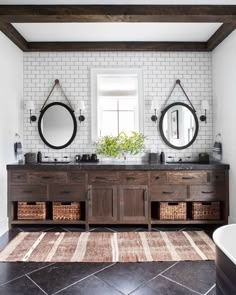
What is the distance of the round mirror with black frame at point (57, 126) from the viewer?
4.57 m

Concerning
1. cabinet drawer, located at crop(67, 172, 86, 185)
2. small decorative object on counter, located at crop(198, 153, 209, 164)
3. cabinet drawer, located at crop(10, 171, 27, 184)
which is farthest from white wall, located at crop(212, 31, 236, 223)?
cabinet drawer, located at crop(10, 171, 27, 184)

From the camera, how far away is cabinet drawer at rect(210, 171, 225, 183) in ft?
12.9

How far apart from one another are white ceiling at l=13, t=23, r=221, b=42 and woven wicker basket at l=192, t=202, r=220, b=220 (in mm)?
2617

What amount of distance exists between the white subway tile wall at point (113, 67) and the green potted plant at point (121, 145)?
20 centimetres

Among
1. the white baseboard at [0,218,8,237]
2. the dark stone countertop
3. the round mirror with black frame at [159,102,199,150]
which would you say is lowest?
the white baseboard at [0,218,8,237]

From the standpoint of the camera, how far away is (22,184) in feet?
13.0

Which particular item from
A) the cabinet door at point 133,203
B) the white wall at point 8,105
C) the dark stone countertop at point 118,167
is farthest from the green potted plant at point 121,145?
the white wall at point 8,105

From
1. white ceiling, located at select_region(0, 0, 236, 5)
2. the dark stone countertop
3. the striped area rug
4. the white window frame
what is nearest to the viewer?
the striped area rug

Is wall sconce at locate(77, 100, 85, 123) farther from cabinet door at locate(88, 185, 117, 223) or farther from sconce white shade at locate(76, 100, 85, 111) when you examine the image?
cabinet door at locate(88, 185, 117, 223)

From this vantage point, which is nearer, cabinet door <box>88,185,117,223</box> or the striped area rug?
the striped area rug

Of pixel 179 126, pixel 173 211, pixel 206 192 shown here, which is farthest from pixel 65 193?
pixel 179 126

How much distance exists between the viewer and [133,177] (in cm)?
392

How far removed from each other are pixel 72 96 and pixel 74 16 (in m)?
1.58

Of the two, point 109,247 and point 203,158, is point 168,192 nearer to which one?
point 203,158
